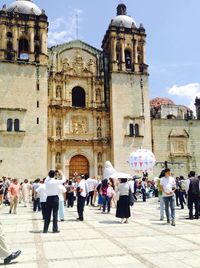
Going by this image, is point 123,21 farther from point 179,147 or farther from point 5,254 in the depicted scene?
point 5,254

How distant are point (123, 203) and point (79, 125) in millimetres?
18893

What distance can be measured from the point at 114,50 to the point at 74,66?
13.0 feet

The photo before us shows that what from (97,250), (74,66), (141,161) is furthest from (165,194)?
(74,66)

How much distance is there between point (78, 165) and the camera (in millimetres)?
28484

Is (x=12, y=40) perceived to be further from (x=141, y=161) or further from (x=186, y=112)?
(x=186, y=112)

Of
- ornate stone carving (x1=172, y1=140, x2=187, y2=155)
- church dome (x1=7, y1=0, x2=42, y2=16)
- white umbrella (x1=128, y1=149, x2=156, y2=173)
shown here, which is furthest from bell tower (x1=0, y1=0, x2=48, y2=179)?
ornate stone carving (x1=172, y1=140, x2=187, y2=155)

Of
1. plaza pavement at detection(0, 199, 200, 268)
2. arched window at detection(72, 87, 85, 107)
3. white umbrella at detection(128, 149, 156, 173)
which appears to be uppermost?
arched window at detection(72, 87, 85, 107)

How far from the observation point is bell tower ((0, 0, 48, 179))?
2619 centimetres

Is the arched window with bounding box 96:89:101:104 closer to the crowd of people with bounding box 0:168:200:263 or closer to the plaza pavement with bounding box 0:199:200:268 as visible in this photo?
the crowd of people with bounding box 0:168:200:263

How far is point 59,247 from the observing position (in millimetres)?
6641

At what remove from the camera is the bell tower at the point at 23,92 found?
26.2m

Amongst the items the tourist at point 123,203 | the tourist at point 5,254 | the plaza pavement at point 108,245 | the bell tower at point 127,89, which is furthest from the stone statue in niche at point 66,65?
the tourist at point 5,254

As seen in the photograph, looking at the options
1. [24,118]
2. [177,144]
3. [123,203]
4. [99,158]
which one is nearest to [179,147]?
[177,144]

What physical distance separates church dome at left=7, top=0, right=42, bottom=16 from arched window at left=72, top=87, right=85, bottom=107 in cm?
761
